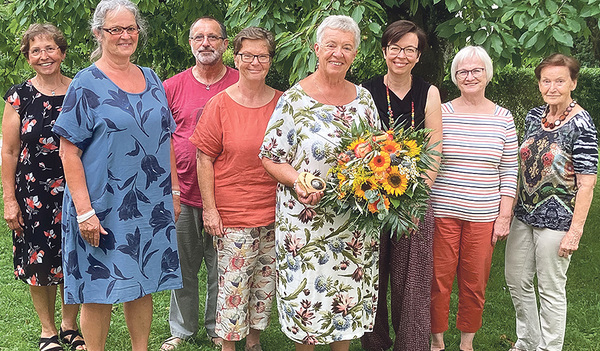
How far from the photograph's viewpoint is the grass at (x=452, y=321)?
4.62m

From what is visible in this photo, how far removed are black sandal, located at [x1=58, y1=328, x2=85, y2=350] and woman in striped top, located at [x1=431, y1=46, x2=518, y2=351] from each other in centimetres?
263

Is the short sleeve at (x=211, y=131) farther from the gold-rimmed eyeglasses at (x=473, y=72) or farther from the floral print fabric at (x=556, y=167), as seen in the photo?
the floral print fabric at (x=556, y=167)

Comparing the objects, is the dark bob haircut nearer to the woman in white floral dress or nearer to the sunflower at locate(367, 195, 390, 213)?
the woman in white floral dress

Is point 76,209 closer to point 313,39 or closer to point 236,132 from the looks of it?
point 236,132

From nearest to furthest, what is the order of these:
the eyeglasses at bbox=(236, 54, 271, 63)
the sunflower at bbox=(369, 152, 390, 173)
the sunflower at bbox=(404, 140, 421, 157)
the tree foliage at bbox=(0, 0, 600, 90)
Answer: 1. the sunflower at bbox=(369, 152, 390, 173)
2. the sunflower at bbox=(404, 140, 421, 157)
3. the eyeglasses at bbox=(236, 54, 271, 63)
4. the tree foliage at bbox=(0, 0, 600, 90)

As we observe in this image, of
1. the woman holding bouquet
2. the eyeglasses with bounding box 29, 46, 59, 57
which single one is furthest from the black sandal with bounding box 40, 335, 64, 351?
the woman holding bouquet

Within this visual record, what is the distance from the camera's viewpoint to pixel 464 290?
4.21 metres

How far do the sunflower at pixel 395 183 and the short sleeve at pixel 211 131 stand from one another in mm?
1139

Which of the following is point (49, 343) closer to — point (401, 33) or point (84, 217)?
point (84, 217)

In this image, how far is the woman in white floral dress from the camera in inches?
137

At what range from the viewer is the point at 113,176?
11.1ft

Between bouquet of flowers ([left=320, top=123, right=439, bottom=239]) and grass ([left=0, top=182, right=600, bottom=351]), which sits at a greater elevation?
bouquet of flowers ([left=320, top=123, right=439, bottom=239])

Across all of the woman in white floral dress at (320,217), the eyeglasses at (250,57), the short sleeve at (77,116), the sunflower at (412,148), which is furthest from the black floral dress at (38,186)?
the sunflower at (412,148)

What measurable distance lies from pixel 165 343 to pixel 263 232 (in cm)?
134
